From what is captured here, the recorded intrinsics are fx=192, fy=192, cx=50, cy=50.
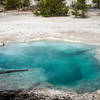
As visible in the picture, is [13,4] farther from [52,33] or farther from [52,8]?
[52,33]

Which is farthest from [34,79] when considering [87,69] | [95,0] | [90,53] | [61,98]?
[95,0]

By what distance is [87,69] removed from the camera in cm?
954

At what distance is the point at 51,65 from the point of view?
10.2m

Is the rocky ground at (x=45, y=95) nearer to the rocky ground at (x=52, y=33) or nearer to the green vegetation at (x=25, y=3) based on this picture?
the rocky ground at (x=52, y=33)

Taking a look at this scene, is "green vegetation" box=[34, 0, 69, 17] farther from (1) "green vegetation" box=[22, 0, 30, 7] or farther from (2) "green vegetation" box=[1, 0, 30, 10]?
(1) "green vegetation" box=[22, 0, 30, 7]

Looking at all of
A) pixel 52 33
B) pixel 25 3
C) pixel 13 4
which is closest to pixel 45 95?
pixel 52 33

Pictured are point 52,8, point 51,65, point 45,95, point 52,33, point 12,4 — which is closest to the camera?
point 45,95

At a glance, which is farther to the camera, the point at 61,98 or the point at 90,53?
the point at 90,53

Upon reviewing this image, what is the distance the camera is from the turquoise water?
7.76 metres

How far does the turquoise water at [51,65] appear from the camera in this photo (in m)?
7.76

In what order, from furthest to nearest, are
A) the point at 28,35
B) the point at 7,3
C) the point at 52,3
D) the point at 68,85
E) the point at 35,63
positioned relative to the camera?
the point at 7,3
the point at 52,3
the point at 28,35
the point at 35,63
the point at 68,85

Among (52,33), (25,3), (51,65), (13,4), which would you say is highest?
(25,3)

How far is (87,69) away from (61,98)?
3445mm

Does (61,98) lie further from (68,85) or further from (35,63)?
(35,63)
